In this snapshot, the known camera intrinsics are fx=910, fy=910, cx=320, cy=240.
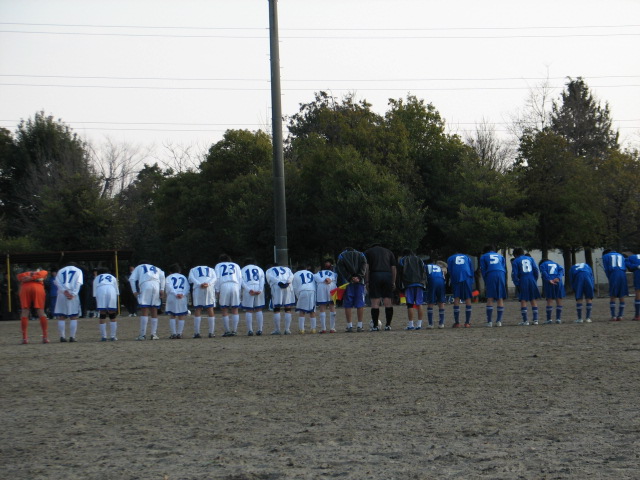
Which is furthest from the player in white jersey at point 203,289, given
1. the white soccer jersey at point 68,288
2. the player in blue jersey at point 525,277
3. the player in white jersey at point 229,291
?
the player in blue jersey at point 525,277

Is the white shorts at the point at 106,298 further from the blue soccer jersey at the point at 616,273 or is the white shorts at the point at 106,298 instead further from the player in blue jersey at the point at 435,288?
the blue soccer jersey at the point at 616,273

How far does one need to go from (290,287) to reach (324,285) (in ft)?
2.78

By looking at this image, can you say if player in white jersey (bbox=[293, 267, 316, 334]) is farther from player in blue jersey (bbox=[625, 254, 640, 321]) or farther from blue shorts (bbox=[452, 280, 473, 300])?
player in blue jersey (bbox=[625, 254, 640, 321])

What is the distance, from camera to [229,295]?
70.3ft

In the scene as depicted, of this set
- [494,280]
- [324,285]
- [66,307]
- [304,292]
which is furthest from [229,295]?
[494,280]

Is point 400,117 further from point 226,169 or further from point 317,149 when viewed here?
point 226,169

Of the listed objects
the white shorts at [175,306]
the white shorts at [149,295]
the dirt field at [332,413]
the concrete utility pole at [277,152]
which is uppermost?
the concrete utility pole at [277,152]

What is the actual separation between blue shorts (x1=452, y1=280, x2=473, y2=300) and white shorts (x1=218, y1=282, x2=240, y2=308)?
5.25 metres

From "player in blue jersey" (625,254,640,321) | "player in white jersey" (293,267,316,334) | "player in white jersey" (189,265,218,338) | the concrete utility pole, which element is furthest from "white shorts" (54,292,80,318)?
"player in blue jersey" (625,254,640,321)

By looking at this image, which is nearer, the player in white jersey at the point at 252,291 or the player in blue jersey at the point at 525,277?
the player in white jersey at the point at 252,291

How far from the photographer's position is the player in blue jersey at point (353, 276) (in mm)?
21281

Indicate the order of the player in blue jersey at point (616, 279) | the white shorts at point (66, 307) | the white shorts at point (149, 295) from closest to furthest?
1. the white shorts at point (66, 307)
2. the white shorts at point (149, 295)
3. the player in blue jersey at point (616, 279)

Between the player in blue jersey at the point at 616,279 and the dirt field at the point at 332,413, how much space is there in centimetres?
644

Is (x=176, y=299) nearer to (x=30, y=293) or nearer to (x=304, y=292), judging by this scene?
(x=304, y=292)
